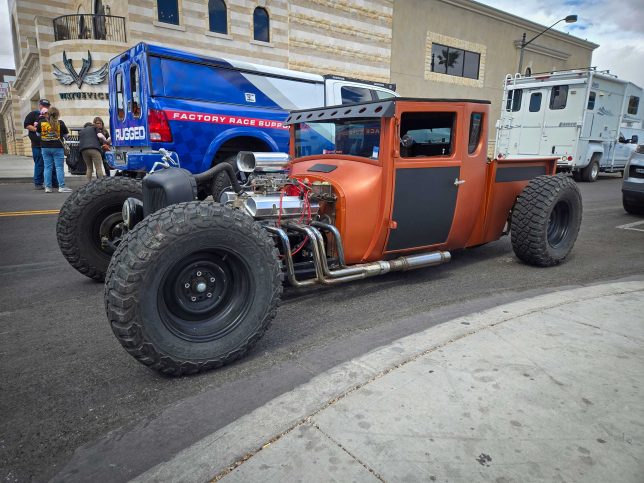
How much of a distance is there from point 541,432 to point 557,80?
14.8m

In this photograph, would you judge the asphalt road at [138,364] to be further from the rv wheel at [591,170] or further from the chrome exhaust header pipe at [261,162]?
the rv wheel at [591,170]

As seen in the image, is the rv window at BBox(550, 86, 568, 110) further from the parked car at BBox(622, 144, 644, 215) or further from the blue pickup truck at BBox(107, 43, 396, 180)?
the blue pickup truck at BBox(107, 43, 396, 180)

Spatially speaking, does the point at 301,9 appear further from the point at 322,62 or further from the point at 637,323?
the point at 637,323

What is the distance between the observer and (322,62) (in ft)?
71.0

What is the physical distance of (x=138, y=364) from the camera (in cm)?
261

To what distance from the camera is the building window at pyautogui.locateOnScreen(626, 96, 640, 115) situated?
15383 mm

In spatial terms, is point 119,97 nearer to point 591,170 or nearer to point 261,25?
point 261,25

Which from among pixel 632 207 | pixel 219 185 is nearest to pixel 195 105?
pixel 219 185

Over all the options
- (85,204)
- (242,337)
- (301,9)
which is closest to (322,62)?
(301,9)

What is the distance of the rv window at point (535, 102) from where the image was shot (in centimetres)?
1427

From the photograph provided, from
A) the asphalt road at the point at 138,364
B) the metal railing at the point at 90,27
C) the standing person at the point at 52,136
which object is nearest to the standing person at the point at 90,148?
the standing person at the point at 52,136

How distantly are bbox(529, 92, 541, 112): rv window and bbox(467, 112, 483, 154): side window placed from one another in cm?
1210

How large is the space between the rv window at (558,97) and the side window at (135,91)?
1269cm

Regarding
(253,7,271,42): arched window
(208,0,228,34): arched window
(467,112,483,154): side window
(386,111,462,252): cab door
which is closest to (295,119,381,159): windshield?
(386,111,462,252): cab door
